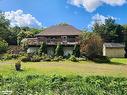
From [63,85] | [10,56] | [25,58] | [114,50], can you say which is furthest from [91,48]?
[63,85]

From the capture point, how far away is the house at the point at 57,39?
181ft

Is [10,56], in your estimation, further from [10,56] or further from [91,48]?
[91,48]

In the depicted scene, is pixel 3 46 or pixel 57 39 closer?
pixel 3 46

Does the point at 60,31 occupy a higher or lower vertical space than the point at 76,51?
higher

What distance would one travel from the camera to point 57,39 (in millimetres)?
57406

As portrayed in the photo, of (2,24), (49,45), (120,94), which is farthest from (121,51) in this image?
(120,94)

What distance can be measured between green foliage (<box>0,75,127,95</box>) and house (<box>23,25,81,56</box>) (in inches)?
1143

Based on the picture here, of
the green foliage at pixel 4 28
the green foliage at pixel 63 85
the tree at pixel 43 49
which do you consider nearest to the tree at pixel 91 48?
the tree at pixel 43 49

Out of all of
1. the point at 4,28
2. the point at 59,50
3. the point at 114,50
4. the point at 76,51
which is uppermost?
the point at 4,28

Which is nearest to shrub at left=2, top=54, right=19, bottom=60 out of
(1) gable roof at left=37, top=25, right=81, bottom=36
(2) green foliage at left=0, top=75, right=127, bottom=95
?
(1) gable roof at left=37, top=25, right=81, bottom=36

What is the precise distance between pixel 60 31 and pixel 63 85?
39826mm

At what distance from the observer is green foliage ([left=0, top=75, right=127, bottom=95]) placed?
62.1 feet

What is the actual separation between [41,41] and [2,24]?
857 inches

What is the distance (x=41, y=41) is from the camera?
56438mm
